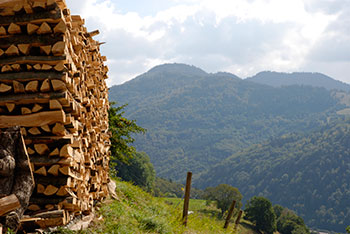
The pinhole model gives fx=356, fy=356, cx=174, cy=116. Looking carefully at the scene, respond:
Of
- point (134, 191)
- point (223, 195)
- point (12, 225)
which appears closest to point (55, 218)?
point (12, 225)

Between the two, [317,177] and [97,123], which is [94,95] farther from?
[317,177]

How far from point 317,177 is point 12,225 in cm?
17821

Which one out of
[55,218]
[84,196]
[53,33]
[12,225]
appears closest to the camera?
[12,225]

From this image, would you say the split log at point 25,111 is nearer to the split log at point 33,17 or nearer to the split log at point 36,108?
the split log at point 36,108

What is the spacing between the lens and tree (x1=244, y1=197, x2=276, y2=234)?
6172 centimetres

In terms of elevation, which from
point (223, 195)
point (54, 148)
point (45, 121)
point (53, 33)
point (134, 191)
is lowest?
point (223, 195)

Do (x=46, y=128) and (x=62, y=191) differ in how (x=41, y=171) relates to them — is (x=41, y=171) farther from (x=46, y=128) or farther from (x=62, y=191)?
(x=46, y=128)

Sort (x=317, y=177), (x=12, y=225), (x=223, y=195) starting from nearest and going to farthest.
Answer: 1. (x=12, y=225)
2. (x=223, y=195)
3. (x=317, y=177)

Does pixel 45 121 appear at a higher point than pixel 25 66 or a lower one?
lower

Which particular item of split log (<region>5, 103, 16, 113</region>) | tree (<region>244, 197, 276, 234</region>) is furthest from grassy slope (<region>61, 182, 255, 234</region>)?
tree (<region>244, 197, 276, 234</region>)

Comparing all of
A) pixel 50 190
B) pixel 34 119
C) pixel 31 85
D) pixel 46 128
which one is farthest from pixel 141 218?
pixel 31 85

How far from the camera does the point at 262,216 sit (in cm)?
6197

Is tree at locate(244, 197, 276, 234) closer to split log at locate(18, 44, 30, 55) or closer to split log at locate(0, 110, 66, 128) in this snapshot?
split log at locate(0, 110, 66, 128)

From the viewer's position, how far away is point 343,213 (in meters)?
137
